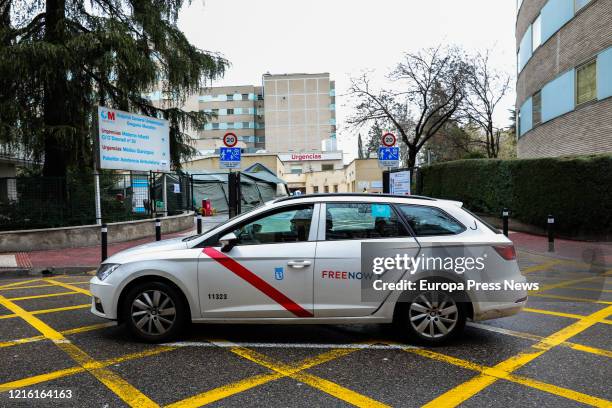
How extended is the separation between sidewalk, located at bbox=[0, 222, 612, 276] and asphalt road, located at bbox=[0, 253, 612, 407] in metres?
4.66

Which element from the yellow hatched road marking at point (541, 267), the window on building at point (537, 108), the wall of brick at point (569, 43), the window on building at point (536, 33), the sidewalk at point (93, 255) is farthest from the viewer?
the window on building at point (537, 108)

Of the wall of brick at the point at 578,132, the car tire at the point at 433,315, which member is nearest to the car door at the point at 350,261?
the car tire at the point at 433,315

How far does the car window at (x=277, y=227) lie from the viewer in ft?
16.4

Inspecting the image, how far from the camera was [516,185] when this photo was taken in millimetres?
16172

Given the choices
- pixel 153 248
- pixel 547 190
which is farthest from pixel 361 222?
pixel 547 190

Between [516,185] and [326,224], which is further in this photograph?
[516,185]

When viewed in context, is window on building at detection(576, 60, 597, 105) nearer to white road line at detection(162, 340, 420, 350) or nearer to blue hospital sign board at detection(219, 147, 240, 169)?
blue hospital sign board at detection(219, 147, 240, 169)

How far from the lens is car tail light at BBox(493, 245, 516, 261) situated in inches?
194

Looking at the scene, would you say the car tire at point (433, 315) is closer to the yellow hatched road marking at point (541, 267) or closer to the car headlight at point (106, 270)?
the car headlight at point (106, 270)

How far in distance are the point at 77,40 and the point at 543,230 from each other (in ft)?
48.9

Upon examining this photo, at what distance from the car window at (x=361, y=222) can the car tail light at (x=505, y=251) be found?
95 centimetres

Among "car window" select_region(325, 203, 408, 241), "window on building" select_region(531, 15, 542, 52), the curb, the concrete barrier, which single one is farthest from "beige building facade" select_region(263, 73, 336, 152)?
"car window" select_region(325, 203, 408, 241)

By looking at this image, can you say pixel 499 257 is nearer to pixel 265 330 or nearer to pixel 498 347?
pixel 498 347

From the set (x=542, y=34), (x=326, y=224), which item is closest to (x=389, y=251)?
(x=326, y=224)
